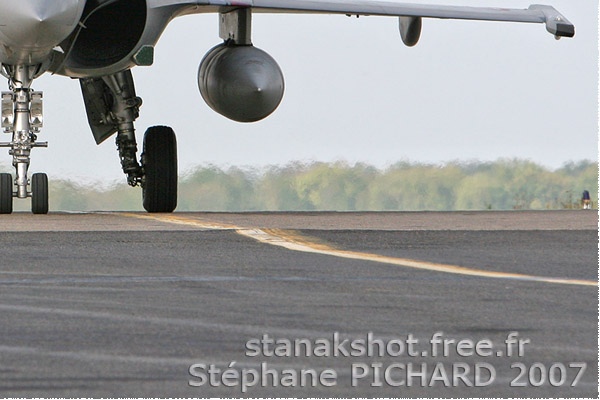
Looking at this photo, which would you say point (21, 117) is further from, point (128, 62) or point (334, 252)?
point (334, 252)

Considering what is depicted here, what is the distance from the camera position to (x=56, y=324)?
5.57 metres

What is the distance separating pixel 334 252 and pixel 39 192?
6.65 meters

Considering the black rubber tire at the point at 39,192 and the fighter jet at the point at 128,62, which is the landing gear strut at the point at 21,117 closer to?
the fighter jet at the point at 128,62

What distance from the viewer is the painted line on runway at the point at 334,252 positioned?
24.6ft

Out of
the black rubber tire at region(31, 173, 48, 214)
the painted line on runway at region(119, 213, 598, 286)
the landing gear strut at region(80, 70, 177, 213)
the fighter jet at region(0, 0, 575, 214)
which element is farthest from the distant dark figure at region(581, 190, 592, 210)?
the painted line on runway at region(119, 213, 598, 286)

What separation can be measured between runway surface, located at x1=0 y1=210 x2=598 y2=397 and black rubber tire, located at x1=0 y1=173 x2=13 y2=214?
4.04 m

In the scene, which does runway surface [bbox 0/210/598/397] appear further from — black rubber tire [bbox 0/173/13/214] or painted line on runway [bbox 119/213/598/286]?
black rubber tire [bbox 0/173/13/214]

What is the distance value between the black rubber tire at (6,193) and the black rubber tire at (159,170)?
161cm

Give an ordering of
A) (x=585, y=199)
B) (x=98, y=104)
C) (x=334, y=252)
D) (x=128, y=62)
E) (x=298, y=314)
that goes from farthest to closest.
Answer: (x=585, y=199) < (x=98, y=104) < (x=128, y=62) < (x=334, y=252) < (x=298, y=314)

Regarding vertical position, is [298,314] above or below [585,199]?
below

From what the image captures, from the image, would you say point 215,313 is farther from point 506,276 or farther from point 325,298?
point 506,276

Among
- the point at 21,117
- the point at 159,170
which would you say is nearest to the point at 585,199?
the point at 159,170

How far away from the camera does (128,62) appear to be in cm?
1458

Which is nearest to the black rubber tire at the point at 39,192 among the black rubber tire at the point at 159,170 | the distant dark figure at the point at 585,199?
the black rubber tire at the point at 159,170
